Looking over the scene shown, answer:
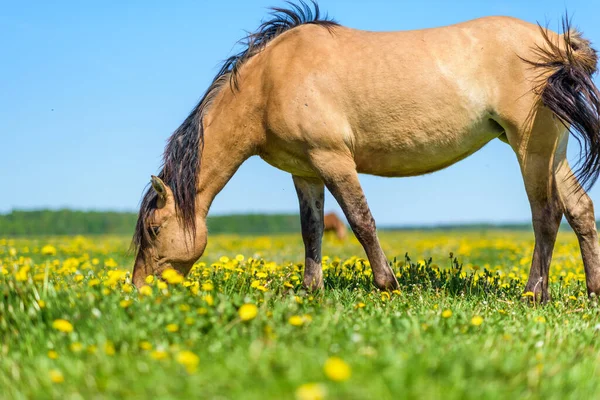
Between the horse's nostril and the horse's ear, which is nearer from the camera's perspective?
the horse's ear

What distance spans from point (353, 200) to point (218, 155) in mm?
1478

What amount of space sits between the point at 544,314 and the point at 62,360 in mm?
3929

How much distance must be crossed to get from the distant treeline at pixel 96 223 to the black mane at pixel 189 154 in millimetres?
19042

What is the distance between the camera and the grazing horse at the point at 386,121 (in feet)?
22.3

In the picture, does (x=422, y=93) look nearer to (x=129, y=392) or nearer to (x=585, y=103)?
(x=585, y=103)

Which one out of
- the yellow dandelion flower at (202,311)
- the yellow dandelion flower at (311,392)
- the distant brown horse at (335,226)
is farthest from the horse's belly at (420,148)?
the distant brown horse at (335,226)

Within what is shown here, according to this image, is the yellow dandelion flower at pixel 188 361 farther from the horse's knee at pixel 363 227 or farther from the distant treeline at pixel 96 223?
the distant treeline at pixel 96 223

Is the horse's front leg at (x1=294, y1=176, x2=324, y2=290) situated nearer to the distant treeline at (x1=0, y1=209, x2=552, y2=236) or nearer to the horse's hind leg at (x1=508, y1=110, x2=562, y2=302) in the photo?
the horse's hind leg at (x1=508, y1=110, x2=562, y2=302)

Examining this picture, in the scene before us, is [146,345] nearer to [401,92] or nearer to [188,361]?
[188,361]

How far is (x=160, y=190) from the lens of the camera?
687 cm

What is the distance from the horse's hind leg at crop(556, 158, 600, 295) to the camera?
709 cm

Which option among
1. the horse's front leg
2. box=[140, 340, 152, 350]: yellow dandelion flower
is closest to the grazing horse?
the horse's front leg

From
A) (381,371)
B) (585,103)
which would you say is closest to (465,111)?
(585,103)

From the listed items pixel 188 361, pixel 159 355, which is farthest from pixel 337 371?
pixel 159 355
